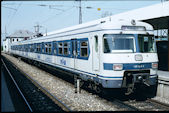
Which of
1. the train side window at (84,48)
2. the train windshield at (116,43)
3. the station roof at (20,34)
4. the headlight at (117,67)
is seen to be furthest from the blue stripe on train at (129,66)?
the station roof at (20,34)

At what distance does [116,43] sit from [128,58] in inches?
28.7

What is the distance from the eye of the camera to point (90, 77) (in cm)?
875

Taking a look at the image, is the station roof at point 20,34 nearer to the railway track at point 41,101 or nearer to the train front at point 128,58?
the railway track at point 41,101

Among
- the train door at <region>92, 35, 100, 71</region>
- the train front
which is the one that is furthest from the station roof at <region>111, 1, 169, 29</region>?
the train door at <region>92, 35, 100, 71</region>

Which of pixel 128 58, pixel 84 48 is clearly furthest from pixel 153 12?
pixel 128 58

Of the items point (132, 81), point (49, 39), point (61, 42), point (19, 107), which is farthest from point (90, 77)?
point (49, 39)

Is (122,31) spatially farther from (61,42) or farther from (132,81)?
(61,42)

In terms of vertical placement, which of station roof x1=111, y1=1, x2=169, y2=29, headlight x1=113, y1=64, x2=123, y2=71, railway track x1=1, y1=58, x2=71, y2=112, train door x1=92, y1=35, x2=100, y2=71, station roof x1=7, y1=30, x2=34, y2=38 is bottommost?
railway track x1=1, y1=58, x2=71, y2=112

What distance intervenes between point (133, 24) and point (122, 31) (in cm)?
69

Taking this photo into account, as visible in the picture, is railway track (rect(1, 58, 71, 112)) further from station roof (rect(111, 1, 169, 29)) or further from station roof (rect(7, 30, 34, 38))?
station roof (rect(7, 30, 34, 38))

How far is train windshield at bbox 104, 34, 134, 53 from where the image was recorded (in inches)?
301

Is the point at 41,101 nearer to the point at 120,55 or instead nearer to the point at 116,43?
the point at 120,55

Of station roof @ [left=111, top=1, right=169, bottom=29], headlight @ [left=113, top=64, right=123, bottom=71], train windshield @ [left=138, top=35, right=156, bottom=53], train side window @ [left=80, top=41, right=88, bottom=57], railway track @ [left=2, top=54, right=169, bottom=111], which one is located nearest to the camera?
railway track @ [left=2, top=54, right=169, bottom=111]

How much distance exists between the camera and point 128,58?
24.9 feet
